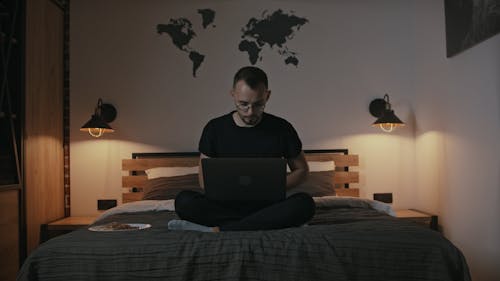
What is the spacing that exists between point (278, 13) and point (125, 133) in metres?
1.53

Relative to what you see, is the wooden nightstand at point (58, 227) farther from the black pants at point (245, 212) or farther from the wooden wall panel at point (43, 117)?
the black pants at point (245, 212)

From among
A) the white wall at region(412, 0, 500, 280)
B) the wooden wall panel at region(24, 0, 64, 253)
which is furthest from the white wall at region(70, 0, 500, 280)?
the wooden wall panel at region(24, 0, 64, 253)

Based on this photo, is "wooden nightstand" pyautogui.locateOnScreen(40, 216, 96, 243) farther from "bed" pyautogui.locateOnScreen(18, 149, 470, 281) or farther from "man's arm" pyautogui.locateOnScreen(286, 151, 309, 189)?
"man's arm" pyautogui.locateOnScreen(286, 151, 309, 189)

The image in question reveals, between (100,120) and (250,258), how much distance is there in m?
2.04

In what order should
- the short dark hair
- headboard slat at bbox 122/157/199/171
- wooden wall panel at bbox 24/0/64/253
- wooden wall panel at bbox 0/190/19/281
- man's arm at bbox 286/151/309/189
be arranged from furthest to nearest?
1. headboard slat at bbox 122/157/199/171
2. wooden wall panel at bbox 24/0/64/253
3. wooden wall panel at bbox 0/190/19/281
4. man's arm at bbox 286/151/309/189
5. the short dark hair

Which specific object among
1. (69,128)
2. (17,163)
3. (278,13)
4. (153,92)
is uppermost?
(278,13)

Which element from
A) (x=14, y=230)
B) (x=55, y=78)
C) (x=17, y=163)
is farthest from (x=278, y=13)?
(x=14, y=230)

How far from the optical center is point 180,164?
3346 millimetres

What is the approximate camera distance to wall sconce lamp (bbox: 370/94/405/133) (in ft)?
10.7

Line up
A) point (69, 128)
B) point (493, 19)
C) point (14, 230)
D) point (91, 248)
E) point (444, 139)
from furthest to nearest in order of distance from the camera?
1. point (69, 128)
2. point (444, 139)
3. point (14, 230)
4. point (493, 19)
5. point (91, 248)

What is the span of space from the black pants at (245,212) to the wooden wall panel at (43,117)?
1527 mm

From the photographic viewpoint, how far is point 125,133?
135 inches

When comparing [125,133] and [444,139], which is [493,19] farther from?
[125,133]

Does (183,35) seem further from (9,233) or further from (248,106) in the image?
(9,233)
